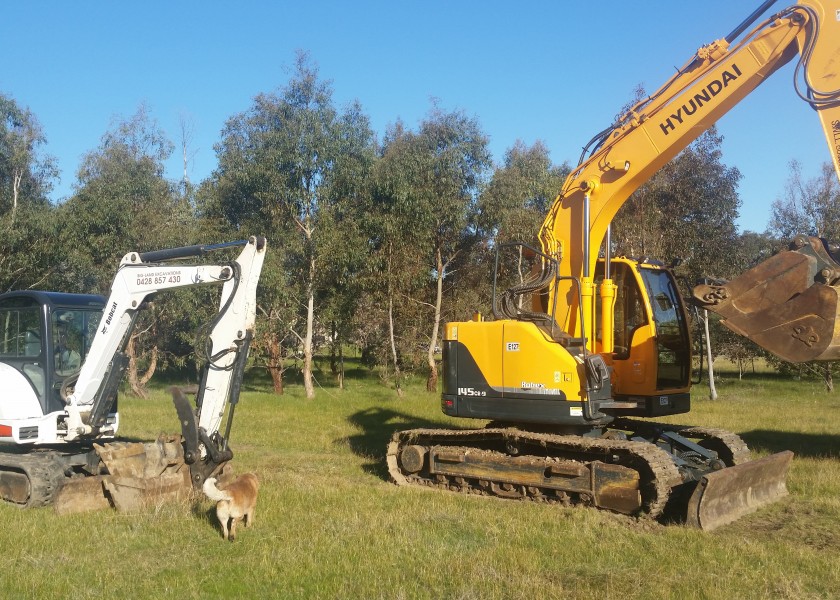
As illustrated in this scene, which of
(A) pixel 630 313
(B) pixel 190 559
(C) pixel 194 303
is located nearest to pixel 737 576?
(A) pixel 630 313

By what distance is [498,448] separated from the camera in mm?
9219

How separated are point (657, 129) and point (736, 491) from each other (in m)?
3.95

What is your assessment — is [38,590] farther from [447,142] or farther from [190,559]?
[447,142]

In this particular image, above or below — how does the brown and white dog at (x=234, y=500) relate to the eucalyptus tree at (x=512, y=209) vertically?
below

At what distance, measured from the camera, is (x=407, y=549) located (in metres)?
6.40

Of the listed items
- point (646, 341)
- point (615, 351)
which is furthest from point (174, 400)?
point (646, 341)

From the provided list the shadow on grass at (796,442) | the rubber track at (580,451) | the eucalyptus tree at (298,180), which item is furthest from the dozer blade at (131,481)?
the eucalyptus tree at (298,180)

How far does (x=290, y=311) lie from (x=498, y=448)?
14.1 metres

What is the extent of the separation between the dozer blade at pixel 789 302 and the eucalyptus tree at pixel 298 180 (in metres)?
15.4

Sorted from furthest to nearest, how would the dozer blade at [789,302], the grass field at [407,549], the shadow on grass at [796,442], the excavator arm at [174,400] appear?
the shadow on grass at [796,442]
the excavator arm at [174,400]
the dozer blade at [789,302]
the grass field at [407,549]

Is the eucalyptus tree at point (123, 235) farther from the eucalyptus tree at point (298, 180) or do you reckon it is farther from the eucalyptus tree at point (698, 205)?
the eucalyptus tree at point (698, 205)

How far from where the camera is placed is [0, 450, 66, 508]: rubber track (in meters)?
8.14

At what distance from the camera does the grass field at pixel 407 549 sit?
5.48 meters

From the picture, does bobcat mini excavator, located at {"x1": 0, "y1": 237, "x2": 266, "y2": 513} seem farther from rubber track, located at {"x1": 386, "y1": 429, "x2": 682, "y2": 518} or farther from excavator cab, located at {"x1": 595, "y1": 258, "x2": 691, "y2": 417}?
excavator cab, located at {"x1": 595, "y1": 258, "x2": 691, "y2": 417}
